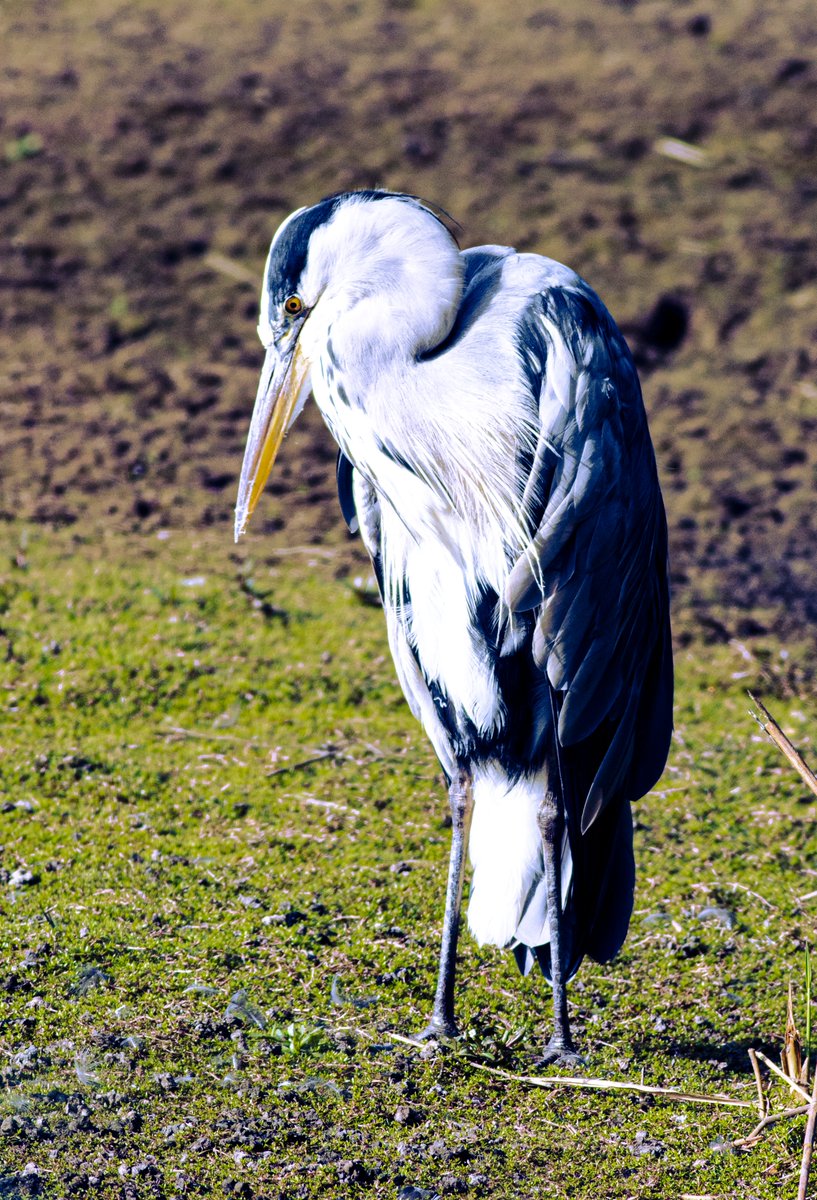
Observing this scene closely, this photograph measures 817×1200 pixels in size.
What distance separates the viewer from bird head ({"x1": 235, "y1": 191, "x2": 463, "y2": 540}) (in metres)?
3.33

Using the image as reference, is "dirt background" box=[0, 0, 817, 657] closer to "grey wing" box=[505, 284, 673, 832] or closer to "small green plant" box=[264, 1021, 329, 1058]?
"grey wing" box=[505, 284, 673, 832]

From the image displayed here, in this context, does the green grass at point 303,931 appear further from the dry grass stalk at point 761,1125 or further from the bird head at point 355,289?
the bird head at point 355,289

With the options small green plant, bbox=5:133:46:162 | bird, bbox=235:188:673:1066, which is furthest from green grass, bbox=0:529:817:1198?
small green plant, bbox=5:133:46:162

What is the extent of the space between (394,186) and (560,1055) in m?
6.24

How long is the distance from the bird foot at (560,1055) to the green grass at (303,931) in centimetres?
4

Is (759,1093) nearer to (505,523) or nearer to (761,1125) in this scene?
(761,1125)

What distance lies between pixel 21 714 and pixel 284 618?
1.16 m

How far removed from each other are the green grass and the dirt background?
1.01 m

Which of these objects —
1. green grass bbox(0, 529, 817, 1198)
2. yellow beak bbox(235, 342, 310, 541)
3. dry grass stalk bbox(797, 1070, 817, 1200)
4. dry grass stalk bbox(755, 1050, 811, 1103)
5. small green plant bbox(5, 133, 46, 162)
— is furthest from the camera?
small green plant bbox(5, 133, 46, 162)

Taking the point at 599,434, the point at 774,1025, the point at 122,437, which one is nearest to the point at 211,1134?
the point at 774,1025

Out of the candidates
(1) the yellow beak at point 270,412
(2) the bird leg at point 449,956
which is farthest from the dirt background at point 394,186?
(1) the yellow beak at point 270,412

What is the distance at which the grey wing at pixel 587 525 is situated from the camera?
3.31m

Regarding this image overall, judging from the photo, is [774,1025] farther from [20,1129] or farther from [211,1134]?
[20,1129]

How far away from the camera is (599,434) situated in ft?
10.9
